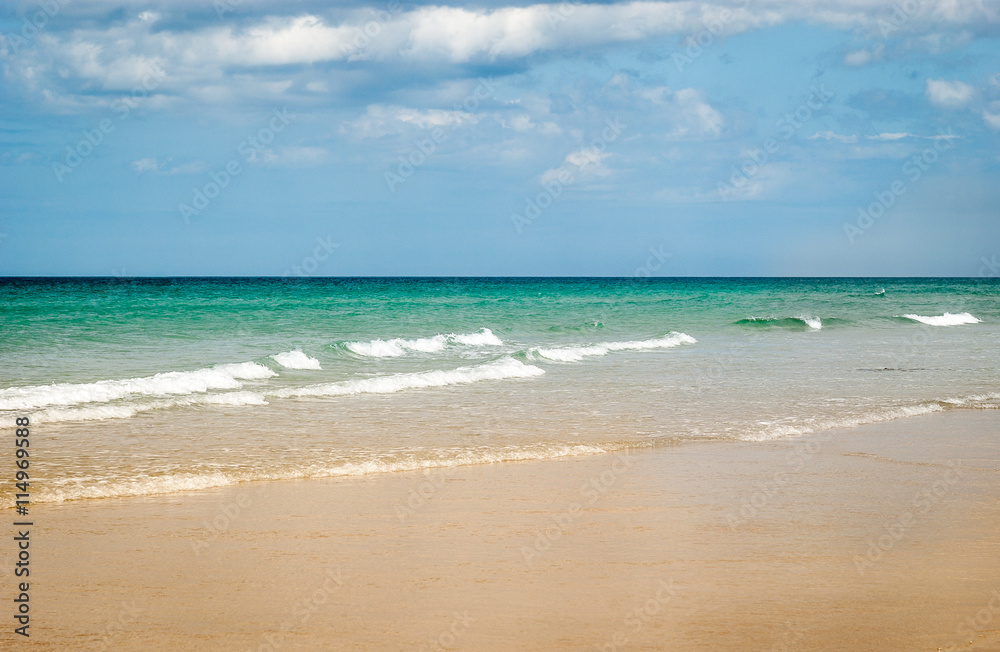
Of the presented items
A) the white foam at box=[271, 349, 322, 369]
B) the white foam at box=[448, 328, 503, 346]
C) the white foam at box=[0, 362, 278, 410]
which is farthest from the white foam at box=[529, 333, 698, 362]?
the white foam at box=[0, 362, 278, 410]

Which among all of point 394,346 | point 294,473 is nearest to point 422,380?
point 394,346

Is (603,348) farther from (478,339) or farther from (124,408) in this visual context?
(124,408)

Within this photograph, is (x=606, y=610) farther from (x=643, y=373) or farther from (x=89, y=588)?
(x=643, y=373)

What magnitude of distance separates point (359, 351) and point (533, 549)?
15098 millimetres

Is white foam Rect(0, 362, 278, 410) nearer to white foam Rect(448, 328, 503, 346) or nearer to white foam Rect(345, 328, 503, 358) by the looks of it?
white foam Rect(345, 328, 503, 358)

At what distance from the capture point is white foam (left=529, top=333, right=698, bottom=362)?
20.3m

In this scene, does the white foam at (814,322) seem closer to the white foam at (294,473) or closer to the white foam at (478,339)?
the white foam at (478,339)

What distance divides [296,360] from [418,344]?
18.3 ft

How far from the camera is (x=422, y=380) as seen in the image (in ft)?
49.9

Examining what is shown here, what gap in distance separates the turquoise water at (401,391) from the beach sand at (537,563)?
128 cm

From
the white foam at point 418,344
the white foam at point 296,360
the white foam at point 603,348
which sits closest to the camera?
the white foam at point 296,360

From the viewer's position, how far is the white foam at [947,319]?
36969 millimetres

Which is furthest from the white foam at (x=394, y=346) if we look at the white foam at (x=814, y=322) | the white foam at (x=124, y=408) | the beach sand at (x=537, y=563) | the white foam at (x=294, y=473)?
the white foam at (x=814, y=322)

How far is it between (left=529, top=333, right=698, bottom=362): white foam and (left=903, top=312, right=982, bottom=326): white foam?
679 inches
